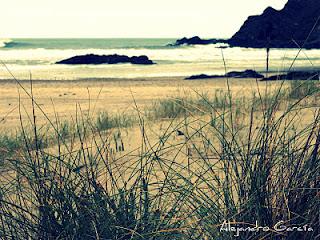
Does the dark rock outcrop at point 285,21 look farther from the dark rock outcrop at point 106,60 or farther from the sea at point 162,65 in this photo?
the dark rock outcrop at point 106,60

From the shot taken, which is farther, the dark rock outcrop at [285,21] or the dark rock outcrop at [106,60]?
the dark rock outcrop at [285,21]

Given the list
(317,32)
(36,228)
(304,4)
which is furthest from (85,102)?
(304,4)

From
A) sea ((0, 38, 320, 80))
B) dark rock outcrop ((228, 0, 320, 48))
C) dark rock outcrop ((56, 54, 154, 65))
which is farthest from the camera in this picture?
dark rock outcrop ((228, 0, 320, 48))

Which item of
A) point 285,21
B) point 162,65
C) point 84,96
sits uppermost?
point 285,21

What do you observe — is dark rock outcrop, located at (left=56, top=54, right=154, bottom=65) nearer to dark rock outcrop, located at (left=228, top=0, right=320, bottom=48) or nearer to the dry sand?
the dry sand

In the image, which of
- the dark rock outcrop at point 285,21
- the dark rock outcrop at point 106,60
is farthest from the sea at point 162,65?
the dark rock outcrop at point 285,21

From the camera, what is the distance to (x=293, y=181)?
100 inches

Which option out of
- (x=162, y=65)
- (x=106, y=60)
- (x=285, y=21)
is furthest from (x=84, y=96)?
(x=285, y=21)

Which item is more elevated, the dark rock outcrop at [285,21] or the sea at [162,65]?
the dark rock outcrop at [285,21]

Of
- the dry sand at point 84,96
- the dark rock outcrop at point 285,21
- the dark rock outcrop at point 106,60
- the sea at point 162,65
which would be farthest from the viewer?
the dark rock outcrop at point 285,21

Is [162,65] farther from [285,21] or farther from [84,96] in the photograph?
[285,21]

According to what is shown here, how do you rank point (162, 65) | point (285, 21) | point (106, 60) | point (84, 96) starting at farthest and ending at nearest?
point (285, 21), point (106, 60), point (162, 65), point (84, 96)

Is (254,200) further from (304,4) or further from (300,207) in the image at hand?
(304,4)

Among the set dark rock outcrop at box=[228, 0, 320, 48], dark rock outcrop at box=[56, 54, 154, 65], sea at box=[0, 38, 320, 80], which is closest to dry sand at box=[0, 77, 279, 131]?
sea at box=[0, 38, 320, 80]
